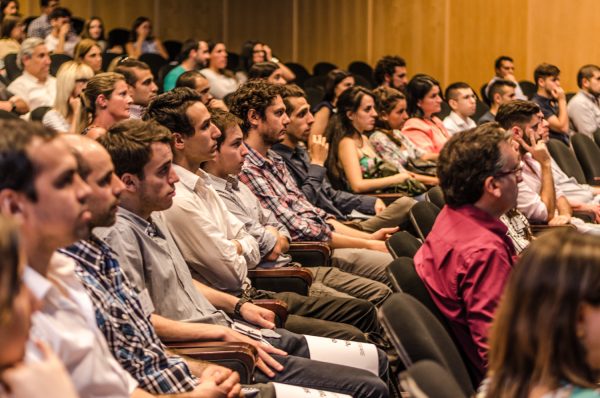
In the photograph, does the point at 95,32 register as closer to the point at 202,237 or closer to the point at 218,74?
the point at 218,74

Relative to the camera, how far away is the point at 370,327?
379cm

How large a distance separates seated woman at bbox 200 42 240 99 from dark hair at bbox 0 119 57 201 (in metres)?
6.21

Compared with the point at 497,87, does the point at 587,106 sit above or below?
below

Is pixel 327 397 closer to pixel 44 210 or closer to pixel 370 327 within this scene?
pixel 370 327

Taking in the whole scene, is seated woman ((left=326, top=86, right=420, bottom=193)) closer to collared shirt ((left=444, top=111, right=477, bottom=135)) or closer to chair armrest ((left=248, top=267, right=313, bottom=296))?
collared shirt ((left=444, top=111, right=477, bottom=135))

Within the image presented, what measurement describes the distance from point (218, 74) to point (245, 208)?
4.54 meters

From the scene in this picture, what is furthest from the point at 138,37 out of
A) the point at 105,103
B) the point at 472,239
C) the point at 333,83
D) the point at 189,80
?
the point at 472,239

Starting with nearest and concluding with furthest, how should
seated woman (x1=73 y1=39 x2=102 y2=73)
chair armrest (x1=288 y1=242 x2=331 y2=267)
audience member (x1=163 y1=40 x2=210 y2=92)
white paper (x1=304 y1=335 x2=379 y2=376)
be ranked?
A: white paper (x1=304 y1=335 x2=379 y2=376) < chair armrest (x1=288 y1=242 x2=331 y2=267) < seated woman (x1=73 y1=39 x2=102 y2=73) < audience member (x1=163 y1=40 x2=210 y2=92)

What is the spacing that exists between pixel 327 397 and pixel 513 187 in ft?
2.78

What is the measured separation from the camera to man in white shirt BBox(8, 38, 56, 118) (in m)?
6.75

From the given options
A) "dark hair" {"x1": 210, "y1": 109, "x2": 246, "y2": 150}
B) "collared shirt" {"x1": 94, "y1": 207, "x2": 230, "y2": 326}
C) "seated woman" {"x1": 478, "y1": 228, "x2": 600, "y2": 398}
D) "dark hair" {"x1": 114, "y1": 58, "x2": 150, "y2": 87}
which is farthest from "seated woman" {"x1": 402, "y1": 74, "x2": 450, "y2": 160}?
"seated woman" {"x1": 478, "y1": 228, "x2": 600, "y2": 398}

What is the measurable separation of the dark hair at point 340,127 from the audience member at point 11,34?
363 cm

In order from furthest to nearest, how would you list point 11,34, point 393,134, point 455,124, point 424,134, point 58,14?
point 58,14, point 11,34, point 455,124, point 424,134, point 393,134

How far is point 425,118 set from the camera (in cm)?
696
